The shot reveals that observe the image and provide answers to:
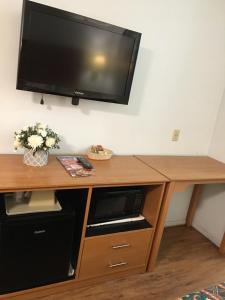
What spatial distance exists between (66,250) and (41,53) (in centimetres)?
126

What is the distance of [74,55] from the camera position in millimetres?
1757

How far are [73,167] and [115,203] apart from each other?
411mm

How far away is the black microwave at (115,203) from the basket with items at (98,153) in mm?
293

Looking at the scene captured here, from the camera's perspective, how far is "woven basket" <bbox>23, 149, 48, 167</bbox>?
1.70 metres

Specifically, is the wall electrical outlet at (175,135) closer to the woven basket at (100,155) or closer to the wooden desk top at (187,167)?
the wooden desk top at (187,167)

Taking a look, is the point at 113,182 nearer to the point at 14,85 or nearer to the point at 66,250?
the point at 66,250

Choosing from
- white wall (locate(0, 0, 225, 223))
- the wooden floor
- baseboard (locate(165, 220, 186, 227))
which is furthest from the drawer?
baseboard (locate(165, 220, 186, 227))

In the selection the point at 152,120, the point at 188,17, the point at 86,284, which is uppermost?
the point at 188,17

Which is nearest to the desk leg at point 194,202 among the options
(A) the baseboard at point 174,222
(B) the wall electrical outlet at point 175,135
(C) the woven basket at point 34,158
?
(A) the baseboard at point 174,222

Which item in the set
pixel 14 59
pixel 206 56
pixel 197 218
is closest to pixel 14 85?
pixel 14 59

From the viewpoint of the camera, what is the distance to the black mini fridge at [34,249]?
1500 mm

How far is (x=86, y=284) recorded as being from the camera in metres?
1.88

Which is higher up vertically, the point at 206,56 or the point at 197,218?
the point at 206,56

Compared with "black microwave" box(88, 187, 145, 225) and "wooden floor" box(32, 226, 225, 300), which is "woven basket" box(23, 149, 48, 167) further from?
"wooden floor" box(32, 226, 225, 300)
